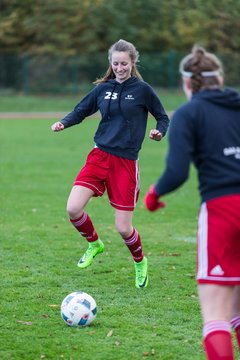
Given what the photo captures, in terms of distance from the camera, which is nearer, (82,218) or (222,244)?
(222,244)

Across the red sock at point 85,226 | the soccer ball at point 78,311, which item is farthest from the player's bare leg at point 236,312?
the red sock at point 85,226

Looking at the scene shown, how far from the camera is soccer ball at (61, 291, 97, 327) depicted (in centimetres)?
595

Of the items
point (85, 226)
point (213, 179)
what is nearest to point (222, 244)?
point (213, 179)

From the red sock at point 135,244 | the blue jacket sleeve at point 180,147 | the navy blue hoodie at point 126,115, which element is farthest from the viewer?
the red sock at point 135,244

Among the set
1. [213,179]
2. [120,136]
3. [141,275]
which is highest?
[213,179]

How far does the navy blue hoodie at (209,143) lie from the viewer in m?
4.26

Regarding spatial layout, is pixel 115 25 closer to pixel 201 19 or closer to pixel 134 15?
pixel 134 15

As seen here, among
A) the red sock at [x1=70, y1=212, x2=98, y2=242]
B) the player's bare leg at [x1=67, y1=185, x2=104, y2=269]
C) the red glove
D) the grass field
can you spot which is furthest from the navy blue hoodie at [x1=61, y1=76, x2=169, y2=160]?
the red glove

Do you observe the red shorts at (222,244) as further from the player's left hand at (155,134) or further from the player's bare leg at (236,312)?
the player's left hand at (155,134)

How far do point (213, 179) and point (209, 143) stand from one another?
0.65 feet

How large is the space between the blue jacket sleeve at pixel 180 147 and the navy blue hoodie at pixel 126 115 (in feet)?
9.12

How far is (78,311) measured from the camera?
595 cm

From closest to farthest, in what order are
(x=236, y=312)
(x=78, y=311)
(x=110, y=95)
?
1. (x=236, y=312)
2. (x=78, y=311)
3. (x=110, y=95)

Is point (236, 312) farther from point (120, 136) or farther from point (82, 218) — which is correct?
point (82, 218)
